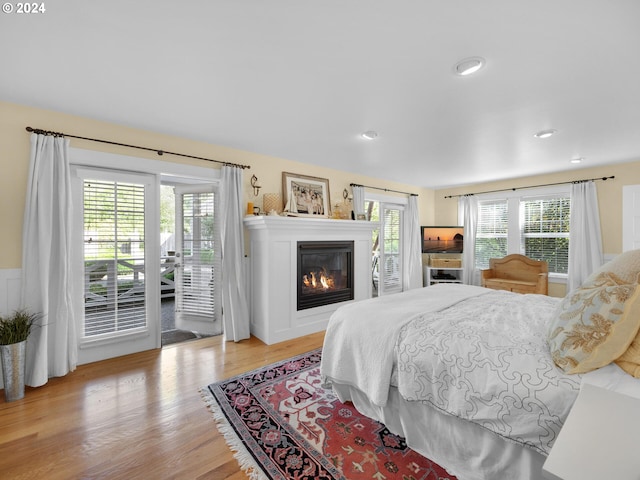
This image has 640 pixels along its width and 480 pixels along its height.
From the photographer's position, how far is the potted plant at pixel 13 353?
2092 mm

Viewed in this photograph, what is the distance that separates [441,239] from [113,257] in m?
5.48

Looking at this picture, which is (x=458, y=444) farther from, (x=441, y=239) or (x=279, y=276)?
(x=441, y=239)

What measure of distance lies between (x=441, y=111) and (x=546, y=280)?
3718 mm

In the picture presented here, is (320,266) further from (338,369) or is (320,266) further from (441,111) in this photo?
(441,111)

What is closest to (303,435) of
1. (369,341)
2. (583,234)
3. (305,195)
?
(369,341)

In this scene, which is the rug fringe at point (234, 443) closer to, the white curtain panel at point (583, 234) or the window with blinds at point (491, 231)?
the white curtain panel at point (583, 234)

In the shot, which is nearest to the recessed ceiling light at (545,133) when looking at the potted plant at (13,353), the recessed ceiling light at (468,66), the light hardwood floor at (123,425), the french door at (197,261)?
the recessed ceiling light at (468,66)

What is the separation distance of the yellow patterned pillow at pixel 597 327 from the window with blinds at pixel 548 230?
434 centimetres

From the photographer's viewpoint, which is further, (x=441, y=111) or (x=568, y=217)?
(x=568, y=217)

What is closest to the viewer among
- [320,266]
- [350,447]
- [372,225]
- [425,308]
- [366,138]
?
[350,447]

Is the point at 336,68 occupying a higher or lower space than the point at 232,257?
higher

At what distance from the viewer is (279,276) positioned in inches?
132

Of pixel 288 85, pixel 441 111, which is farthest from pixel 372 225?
pixel 288 85

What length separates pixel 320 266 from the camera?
3.91 m
